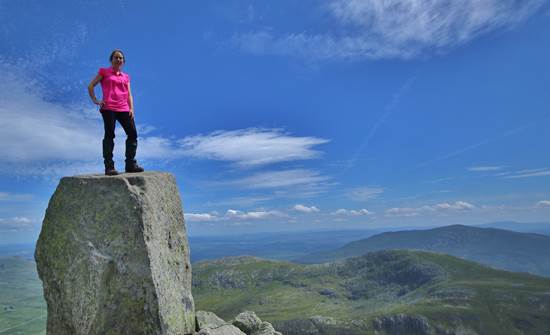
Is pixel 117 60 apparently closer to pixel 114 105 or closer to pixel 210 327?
pixel 114 105

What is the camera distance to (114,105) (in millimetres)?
16688

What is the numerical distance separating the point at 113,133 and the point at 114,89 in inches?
74.0

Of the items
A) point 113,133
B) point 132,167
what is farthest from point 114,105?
point 132,167

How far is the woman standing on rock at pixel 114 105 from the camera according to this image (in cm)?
1628

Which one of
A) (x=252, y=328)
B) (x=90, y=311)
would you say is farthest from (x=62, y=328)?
(x=252, y=328)

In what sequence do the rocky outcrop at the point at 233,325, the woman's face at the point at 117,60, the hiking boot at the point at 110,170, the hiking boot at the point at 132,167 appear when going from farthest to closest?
the rocky outcrop at the point at 233,325 < the hiking boot at the point at 132,167 < the woman's face at the point at 117,60 < the hiking boot at the point at 110,170

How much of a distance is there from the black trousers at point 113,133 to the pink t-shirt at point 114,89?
0.99ft

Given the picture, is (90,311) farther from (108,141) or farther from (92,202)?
(108,141)

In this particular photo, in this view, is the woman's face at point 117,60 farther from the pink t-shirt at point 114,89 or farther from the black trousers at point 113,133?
the black trousers at point 113,133

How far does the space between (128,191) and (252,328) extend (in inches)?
577

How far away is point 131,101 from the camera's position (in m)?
17.5

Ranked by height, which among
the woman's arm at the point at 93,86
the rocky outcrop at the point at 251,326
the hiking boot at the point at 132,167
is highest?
the woman's arm at the point at 93,86

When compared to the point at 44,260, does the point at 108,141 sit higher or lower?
higher

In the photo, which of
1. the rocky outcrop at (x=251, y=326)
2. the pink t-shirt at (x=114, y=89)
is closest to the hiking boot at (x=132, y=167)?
the pink t-shirt at (x=114, y=89)
